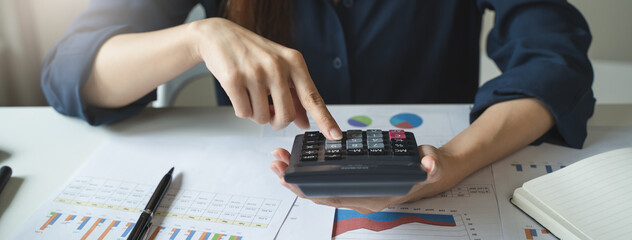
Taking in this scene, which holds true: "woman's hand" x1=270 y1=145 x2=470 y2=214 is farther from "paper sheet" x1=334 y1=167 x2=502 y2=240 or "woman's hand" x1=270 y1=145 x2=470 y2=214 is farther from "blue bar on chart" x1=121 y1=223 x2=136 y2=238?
"blue bar on chart" x1=121 y1=223 x2=136 y2=238

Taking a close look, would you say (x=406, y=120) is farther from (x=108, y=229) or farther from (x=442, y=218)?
(x=108, y=229)

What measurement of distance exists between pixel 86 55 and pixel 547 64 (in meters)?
0.57

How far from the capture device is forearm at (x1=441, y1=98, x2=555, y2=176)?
482 millimetres

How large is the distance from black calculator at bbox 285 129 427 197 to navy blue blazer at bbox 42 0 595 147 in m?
0.20

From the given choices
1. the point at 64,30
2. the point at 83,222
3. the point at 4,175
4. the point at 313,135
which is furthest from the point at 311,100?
the point at 64,30

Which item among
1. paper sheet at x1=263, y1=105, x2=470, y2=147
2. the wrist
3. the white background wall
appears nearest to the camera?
the wrist

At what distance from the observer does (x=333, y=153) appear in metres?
0.40

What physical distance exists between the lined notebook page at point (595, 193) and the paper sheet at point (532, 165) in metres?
0.02

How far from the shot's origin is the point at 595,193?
0.42m

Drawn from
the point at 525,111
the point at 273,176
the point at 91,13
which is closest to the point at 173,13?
the point at 91,13

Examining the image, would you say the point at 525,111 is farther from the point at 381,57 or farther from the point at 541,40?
the point at 381,57

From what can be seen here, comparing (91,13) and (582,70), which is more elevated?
(91,13)

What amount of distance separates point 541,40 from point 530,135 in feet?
0.48

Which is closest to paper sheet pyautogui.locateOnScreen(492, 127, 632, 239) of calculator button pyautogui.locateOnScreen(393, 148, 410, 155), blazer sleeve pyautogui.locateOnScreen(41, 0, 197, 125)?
calculator button pyautogui.locateOnScreen(393, 148, 410, 155)
